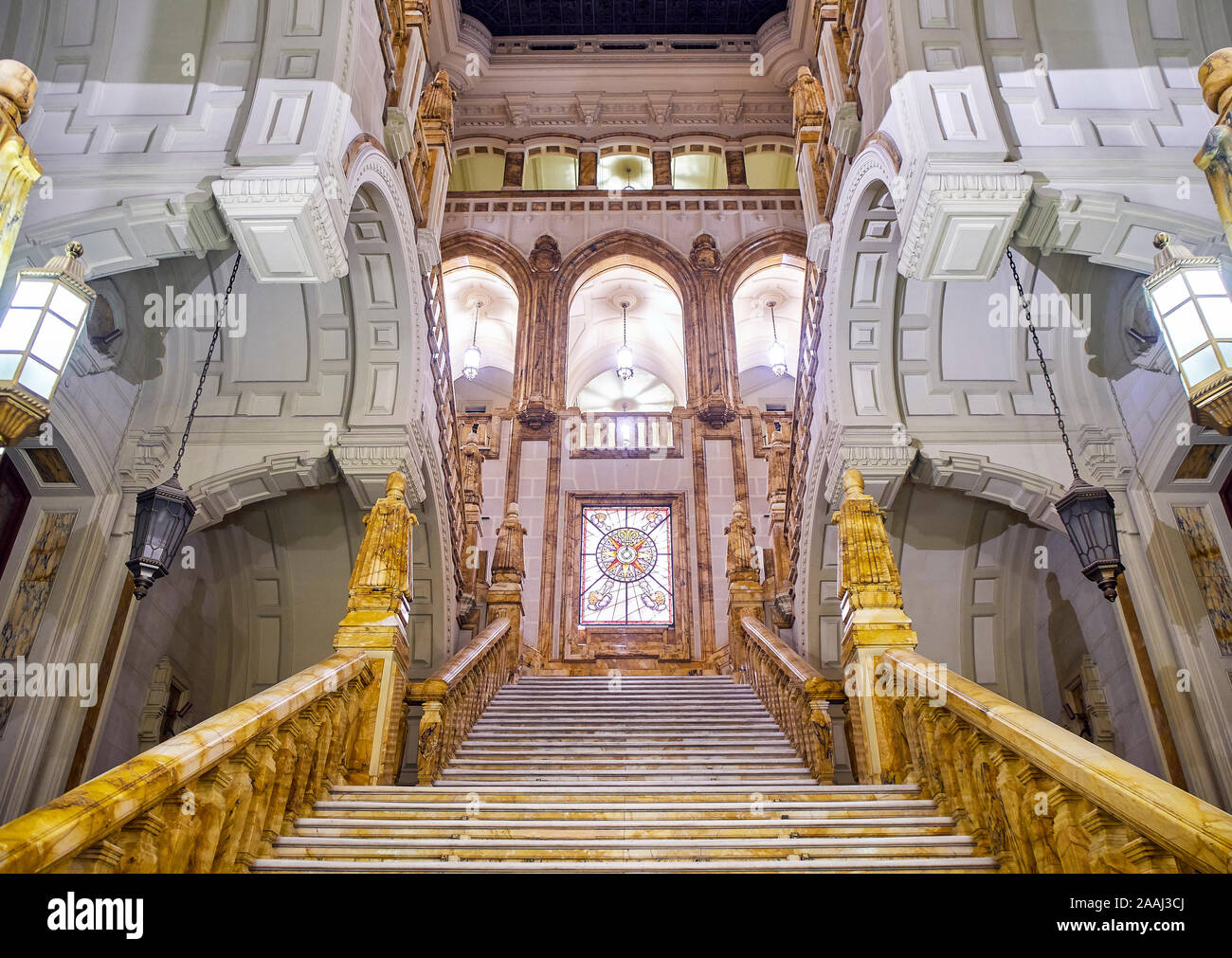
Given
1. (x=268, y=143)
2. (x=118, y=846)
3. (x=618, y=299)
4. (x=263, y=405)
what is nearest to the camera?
(x=118, y=846)

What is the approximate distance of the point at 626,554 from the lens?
15.2 metres

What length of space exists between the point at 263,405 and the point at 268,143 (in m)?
3.26

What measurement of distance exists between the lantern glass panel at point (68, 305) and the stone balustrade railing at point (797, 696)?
508cm

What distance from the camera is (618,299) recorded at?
2002 cm

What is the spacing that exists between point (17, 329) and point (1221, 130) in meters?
5.72

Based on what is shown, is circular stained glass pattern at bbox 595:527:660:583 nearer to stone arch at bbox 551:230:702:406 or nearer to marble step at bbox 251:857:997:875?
stone arch at bbox 551:230:702:406

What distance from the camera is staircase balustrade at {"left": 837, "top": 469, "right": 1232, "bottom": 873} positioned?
2475mm

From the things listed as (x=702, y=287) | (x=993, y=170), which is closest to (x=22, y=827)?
(x=993, y=170)

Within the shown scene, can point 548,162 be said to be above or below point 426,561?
above

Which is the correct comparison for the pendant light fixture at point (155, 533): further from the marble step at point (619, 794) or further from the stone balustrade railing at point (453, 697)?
the marble step at point (619, 794)

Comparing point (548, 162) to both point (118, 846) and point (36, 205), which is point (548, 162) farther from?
point (118, 846)

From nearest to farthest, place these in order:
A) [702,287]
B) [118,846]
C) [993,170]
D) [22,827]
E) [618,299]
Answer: [22,827], [118,846], [993,170], [702,287], [618,299]

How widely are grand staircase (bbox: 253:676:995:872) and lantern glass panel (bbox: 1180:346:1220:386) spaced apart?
8.22 feet

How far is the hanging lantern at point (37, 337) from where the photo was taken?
3734 mm
